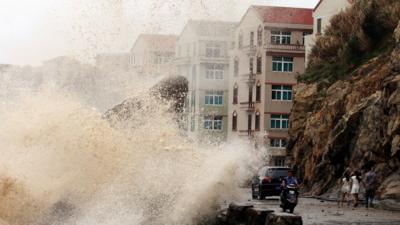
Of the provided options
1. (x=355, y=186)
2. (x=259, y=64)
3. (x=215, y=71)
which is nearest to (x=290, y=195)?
(x=355, y=186)

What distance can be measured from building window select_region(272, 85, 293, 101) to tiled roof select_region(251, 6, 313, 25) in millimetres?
5753

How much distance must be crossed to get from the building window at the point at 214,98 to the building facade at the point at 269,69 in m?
2.50

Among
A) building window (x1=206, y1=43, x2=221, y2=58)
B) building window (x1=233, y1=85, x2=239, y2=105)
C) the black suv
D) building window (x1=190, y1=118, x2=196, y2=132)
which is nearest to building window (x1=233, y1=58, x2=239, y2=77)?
building window (x1=233, y1=85, x2=239, y2=105)

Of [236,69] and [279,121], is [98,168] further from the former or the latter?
[236,69]

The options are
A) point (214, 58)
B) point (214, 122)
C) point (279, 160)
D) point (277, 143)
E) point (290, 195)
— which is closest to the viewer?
point (290, 195)

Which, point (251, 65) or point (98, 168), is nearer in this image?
point (98, 168)

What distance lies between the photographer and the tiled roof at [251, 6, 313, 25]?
7329 centimetres

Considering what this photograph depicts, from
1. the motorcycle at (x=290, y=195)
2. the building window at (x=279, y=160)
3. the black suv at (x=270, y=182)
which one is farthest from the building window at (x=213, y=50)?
the motorcycle at (x=290, y=195)

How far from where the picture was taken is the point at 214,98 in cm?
7588

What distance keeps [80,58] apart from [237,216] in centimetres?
922

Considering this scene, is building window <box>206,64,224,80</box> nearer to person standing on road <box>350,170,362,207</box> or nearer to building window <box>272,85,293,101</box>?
building window <box>272,85,293,101</box>

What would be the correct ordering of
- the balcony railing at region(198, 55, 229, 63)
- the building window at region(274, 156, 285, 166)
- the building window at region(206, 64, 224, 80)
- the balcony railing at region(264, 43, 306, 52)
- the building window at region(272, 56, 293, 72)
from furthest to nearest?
the building window at region(272, 56, 293, 72), the balcony railing at region(264, 43, 306, 52), the building window at region(274, 156, 285, 166), the building window at region(206, 64, 224, 80), the balcony railing at region(198, 55, 229, 63)

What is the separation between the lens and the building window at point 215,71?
220 ft

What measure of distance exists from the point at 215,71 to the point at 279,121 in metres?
7.53
